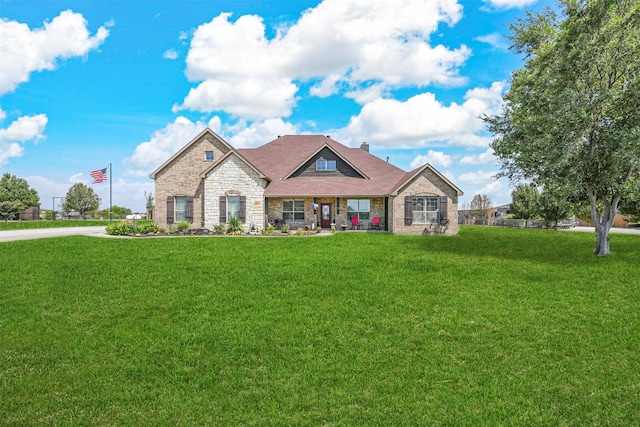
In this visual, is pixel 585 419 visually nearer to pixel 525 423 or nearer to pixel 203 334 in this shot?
pixel 525 423

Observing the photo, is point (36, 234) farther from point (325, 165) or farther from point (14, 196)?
point (14, 196)

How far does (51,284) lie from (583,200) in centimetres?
2209

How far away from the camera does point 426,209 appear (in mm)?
25797

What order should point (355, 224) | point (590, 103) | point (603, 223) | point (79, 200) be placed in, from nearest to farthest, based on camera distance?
point (590, 103) → point (603, 223) → point (355, 224) → point (79, 200)

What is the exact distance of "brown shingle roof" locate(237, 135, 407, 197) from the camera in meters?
Result: 27.6

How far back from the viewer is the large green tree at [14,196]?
157ft

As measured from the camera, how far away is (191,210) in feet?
87.0

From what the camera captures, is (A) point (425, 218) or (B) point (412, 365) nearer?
(B) point (412, 365)

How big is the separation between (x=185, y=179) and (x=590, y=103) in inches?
866

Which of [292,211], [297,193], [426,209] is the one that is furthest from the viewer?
[292,211]

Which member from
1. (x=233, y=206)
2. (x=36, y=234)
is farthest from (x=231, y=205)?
(x=36, y=234)

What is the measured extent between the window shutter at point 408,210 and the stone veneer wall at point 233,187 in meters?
9.08

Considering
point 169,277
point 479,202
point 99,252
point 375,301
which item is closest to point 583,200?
point 375,301

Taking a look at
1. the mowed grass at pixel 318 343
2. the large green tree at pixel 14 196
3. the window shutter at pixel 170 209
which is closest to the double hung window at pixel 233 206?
the window shutter at pixel 170 209
